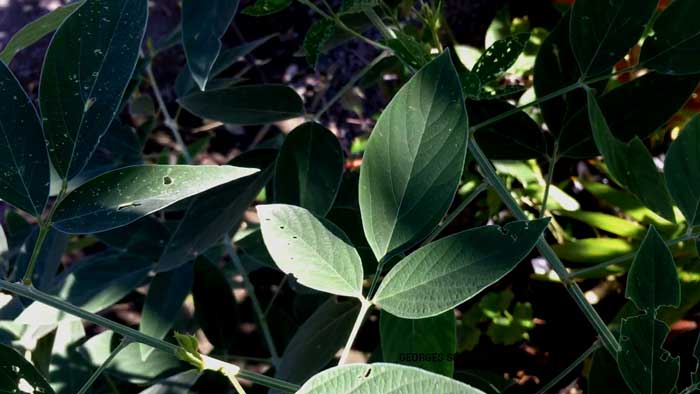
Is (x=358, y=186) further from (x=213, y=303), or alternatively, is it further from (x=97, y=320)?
(x=213, y=303)

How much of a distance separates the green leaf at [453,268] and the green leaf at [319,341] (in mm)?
315

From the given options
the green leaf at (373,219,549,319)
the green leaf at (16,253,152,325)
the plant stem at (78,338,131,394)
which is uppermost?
the green leaf at (373,219,549,319)

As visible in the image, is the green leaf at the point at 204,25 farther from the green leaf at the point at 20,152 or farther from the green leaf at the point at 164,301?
the green leaf at the point at 164,301

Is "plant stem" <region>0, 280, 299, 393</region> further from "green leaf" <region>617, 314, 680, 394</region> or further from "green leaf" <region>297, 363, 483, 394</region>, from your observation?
"green leaf" <region>617, 314, 680, 394</region>

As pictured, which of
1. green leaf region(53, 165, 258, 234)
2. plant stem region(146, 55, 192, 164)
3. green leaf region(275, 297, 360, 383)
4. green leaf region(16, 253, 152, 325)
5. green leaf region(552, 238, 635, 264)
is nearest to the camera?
green leaf region(53, 165, 258, 234)

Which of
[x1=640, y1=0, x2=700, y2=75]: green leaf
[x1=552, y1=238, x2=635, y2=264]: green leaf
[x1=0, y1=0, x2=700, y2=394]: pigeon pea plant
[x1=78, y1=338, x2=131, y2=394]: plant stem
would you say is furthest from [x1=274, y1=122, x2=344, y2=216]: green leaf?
[x1=552, y1=238, x2=635, y2=264]: green leaf

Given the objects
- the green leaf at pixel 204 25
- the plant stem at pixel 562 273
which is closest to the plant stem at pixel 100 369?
the green leaf at pixel 204 25

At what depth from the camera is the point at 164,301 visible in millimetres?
988

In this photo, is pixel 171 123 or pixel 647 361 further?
pixel 171 123

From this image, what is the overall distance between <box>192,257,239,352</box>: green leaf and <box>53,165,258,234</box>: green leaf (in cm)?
49

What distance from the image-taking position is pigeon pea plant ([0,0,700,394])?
500mm

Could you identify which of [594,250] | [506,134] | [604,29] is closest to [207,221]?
[506,134]

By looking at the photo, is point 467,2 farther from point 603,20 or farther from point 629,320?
point 629,320

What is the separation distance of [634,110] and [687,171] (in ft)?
0.62
